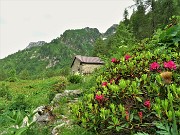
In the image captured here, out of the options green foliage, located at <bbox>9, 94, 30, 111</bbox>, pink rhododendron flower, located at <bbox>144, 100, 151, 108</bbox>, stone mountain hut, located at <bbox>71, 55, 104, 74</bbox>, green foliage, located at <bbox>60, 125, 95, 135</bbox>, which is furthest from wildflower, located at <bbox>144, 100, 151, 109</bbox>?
stone mountain hut, located at <bbox>71, 55, 104, 74</bbox>

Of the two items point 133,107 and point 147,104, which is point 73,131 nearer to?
point 133,107

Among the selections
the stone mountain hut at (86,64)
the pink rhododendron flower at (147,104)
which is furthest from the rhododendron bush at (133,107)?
the stone mountain hut at (86,64)

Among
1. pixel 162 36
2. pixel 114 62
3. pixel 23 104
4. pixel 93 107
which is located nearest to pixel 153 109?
pixel 93 107

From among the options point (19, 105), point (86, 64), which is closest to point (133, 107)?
point (19, 105)

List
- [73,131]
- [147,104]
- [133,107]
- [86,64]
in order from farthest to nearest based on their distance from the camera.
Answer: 1. [86,64]
2. [73,131]
3. [133,107]
4. [147,104]

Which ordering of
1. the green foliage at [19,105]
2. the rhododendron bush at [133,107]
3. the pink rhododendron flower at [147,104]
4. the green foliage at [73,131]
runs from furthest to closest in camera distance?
the green foliage at [19,105]
the green foliage at [73,131]
the pink rhododendron flower at [147,104]
the rhododendron bush at [133,107]

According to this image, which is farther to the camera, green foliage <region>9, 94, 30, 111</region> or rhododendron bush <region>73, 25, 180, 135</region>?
green foliage <region>9, 94, 30, 111</region>

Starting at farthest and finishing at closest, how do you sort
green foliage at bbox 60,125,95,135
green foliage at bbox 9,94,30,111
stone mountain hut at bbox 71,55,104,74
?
stone mountain hut at bbox 71,55,104,74 < green foliage at bbox 9,94,30,111 < green foliage at bbox 60,125,95,135

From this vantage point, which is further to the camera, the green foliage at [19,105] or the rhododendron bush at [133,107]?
the green foliage at [19,105]

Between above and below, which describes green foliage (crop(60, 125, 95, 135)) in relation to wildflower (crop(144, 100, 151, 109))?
below

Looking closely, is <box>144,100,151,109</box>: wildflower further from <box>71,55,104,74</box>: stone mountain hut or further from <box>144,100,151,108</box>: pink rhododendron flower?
<box>71,55,104,74</box>: stone mountain hut

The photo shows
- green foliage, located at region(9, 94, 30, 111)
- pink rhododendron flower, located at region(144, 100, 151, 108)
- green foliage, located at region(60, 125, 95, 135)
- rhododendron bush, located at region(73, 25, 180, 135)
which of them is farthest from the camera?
green foliage, located at region(9, 94, 30, 111)

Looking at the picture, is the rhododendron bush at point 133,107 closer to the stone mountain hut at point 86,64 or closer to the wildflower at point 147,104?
the wildflower at point 147,104

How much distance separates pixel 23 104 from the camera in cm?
1346
